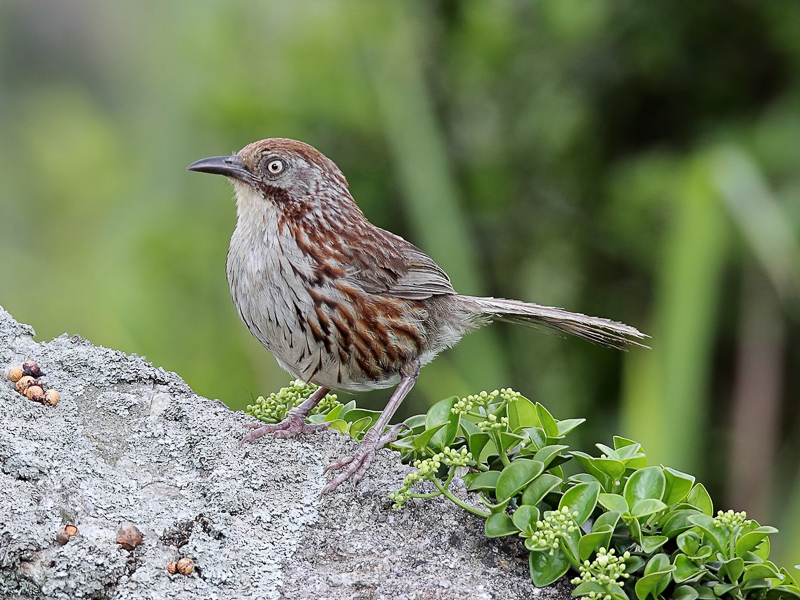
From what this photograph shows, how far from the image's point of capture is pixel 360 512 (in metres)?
2.51

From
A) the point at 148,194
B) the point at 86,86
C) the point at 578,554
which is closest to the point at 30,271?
the point at 148,194

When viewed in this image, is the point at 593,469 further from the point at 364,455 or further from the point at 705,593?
the point at 364,455

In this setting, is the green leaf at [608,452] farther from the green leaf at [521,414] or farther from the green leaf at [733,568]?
the green leaf at [733,568]

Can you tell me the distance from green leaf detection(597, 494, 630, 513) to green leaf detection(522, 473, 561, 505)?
0.11m

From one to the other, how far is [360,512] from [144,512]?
510 mm

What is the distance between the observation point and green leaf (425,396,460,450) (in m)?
2.46

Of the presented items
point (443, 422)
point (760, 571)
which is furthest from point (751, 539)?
point (443, 422)

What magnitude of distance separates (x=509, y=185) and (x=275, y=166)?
2.29m

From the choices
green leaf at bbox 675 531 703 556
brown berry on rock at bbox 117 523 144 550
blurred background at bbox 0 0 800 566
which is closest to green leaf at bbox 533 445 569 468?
green leaf at bbox 675 531 703 556

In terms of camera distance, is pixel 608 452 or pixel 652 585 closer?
pixel 652 585

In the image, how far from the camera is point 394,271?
11.8 feet

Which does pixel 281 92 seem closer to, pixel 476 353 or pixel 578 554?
pixel 476 353

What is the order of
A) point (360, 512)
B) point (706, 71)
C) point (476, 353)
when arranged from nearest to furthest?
1. point (360, 512)
2. point (476, 353)
3. point (706, 71)

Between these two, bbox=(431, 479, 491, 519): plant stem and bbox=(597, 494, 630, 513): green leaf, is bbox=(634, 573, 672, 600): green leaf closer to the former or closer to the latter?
bbox=(597, 494, 630, 513): green leaf
